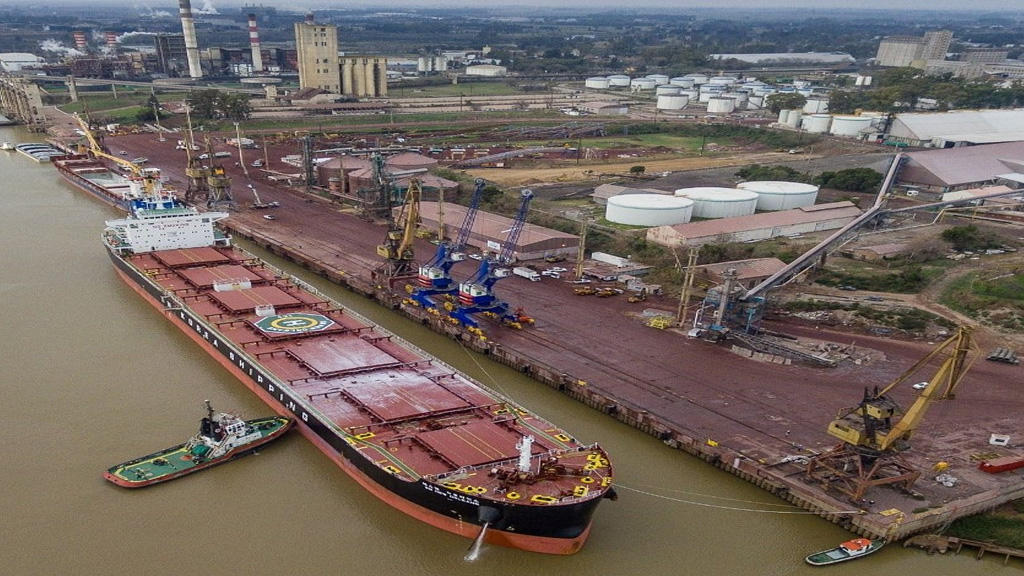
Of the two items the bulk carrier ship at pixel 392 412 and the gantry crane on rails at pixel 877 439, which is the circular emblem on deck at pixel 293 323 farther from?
the gantry crane on rails at pixel 877 439

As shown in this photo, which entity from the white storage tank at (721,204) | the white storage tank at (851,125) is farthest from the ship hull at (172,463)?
the white storage tank at (851,125)

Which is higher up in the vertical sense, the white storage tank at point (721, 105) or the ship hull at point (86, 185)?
the white storage tank at point (721, 105)

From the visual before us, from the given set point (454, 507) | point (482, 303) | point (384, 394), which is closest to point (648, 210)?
point (482, 303)

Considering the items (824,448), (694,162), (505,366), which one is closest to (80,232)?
(505,366)

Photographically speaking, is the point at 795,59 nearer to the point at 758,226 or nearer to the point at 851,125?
the point at 851,125

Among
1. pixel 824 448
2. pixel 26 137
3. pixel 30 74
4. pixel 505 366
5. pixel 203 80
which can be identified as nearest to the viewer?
pixel 824 448

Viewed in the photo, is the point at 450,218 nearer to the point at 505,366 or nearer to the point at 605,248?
the point at 605,248

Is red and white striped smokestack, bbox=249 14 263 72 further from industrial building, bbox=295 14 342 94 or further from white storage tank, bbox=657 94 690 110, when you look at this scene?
white storage tank, bbox=657 94 690 110
